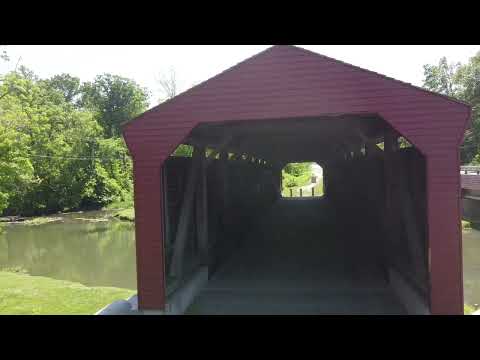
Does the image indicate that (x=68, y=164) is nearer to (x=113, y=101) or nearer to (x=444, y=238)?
(x=113, y=101)

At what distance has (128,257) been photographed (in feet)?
63.6

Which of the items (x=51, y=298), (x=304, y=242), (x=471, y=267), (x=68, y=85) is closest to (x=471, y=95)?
(x=471, y=267)

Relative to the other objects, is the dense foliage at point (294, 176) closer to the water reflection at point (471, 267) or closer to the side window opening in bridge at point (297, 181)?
the side window opening in bridge at point (297, 181)

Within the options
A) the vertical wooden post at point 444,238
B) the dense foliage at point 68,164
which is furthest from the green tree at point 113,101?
the vertical wooden post at point 444,238

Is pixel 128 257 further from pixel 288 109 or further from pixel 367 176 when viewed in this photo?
pixel 288 109

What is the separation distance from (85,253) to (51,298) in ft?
36.0

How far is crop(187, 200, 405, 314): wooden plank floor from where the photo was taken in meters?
7.73

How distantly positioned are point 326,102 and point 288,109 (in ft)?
1.86

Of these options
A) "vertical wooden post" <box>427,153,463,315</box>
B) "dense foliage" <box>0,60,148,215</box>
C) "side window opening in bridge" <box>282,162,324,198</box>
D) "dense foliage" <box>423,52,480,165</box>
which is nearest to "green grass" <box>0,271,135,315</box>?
"vertical wooden post" <box>427,153,463,315</box>

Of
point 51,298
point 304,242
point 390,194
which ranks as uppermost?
point 390,194

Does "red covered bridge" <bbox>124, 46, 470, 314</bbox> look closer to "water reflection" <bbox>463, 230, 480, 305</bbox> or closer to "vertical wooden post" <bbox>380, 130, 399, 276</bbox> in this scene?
"vertical wooden post" <bbox>380, 130, 399, 276</bbox>

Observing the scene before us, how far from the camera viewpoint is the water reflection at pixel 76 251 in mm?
16486

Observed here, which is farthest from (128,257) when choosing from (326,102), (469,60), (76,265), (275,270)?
(469,60)

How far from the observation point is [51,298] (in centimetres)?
1049
